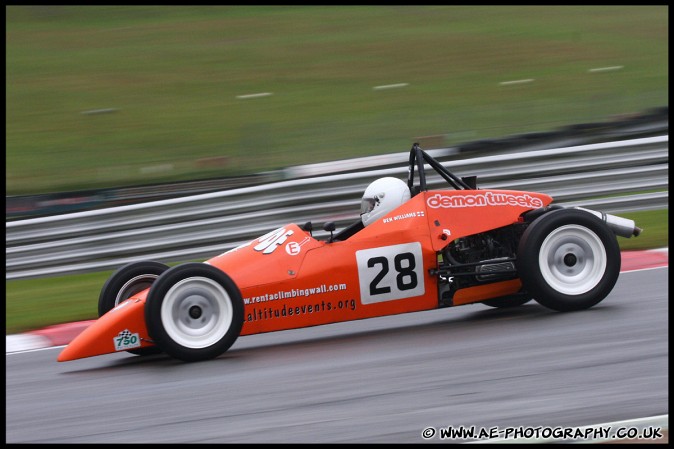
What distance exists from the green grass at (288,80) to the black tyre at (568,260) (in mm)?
6296

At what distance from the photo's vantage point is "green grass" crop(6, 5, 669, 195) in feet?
45.4

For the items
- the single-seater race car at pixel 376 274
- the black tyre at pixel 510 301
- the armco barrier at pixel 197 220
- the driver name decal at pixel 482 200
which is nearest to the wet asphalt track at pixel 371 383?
the black tyre at pixel 510 301

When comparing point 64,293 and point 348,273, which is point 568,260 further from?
point 64,293

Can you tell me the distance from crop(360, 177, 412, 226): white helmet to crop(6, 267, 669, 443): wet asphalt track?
0.86 m

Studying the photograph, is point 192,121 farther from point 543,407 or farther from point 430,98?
point 543,407

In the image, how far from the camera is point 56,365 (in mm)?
6660

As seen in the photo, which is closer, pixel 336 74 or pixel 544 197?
pixel 544 197

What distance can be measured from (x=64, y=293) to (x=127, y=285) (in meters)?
2.70

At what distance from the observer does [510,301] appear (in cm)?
731

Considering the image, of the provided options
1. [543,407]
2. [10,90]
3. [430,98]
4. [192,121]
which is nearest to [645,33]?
[430,98]

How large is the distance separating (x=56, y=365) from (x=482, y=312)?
3.16m

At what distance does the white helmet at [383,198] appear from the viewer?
6.89 meters

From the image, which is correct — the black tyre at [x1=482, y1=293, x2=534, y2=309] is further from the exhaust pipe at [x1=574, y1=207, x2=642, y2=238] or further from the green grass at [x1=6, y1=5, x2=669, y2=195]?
the green grass at [x1=6, y1=5, x2=669, y2=195]

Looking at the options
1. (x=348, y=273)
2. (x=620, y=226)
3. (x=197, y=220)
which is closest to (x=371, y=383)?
(x=348, y=273)
